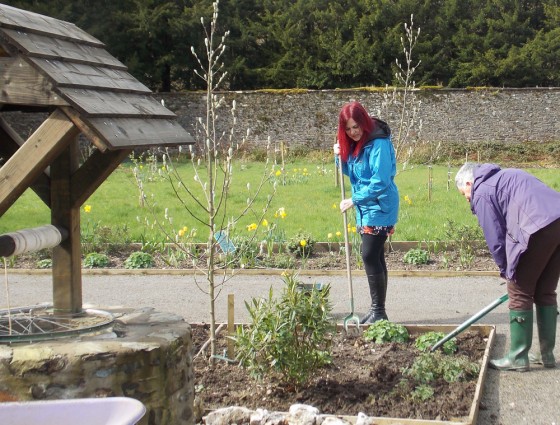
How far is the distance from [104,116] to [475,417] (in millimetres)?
2581

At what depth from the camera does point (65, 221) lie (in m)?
4.11

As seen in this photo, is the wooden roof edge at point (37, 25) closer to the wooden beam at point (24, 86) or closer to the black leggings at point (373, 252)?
the wooden beam at point (24, 86)

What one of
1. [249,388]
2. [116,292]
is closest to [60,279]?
[249,388]

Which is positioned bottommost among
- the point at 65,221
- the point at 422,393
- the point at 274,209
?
the point at 422,393

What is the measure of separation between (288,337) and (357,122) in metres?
2.15

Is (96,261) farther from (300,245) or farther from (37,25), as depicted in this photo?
(37,25)

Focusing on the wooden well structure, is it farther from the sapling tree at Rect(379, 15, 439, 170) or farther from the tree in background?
the tree in background

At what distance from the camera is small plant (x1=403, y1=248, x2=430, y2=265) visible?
9586 millimetres

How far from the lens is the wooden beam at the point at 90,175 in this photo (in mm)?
4082

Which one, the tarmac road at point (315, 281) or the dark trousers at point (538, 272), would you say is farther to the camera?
the tarmac road at point (315, 281)

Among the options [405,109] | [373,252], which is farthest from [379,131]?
[405,109]

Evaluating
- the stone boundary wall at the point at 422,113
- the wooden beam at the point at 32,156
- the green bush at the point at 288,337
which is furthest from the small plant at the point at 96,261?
the stone boundary wall at the point at 422,113

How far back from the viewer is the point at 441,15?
4250 cm

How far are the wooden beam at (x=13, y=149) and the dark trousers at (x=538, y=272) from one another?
2.94m
